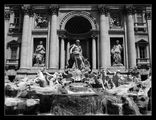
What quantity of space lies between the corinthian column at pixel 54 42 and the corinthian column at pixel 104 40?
5751 millimetres

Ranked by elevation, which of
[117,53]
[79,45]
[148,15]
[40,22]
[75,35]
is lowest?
[117,53]

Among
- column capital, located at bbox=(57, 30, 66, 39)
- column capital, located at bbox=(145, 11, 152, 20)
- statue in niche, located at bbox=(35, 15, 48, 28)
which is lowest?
column capital, located at bbox=(57, 30, 66, 39)

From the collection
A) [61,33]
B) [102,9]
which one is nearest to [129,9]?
[102,9]

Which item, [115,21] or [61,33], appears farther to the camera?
[115,21]

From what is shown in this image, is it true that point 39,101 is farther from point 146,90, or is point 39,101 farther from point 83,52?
point 83,52

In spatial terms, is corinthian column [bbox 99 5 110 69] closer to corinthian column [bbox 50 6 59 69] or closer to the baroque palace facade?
the baroque palace facade

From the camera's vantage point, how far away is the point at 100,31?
27.9 metres

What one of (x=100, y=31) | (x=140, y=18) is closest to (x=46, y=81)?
(x=100, y=31)

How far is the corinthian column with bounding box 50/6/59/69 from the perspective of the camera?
26.8m

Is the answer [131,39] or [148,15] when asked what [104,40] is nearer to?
[131,39]

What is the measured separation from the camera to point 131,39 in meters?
27.5

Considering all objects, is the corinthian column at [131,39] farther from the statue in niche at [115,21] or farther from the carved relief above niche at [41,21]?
the carved relief above niche at [41,21]

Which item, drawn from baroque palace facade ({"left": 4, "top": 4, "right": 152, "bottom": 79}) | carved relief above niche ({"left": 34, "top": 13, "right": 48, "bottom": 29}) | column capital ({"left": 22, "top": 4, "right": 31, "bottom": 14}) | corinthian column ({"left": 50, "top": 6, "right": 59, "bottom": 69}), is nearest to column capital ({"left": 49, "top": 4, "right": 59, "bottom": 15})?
corinthian column ({"left": 50, "top": 6, "right": 59, "bottom": 69})

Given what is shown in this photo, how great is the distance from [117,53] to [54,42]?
8.43m
